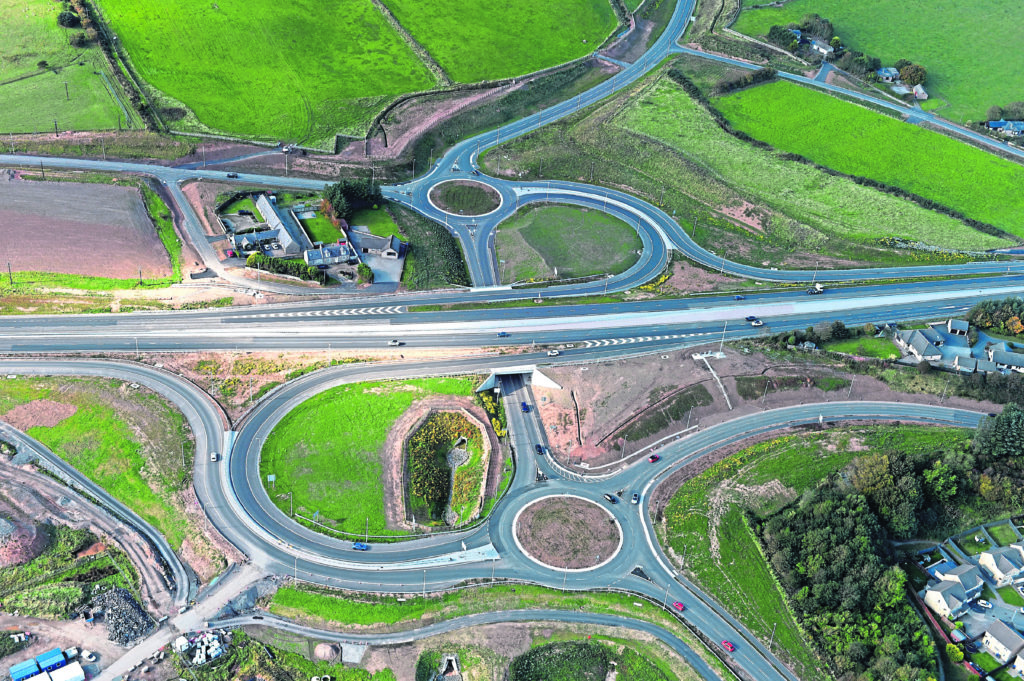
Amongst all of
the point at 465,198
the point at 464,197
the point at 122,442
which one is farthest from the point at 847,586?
the point at 464,197

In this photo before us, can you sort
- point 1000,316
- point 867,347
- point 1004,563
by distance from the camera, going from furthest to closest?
point 1000,316, point 867,347, point 1004,563

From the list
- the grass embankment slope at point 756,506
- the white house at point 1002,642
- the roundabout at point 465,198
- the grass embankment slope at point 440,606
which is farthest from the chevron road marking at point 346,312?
the white house at point 1002,642

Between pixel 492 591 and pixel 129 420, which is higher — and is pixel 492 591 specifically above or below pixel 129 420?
below

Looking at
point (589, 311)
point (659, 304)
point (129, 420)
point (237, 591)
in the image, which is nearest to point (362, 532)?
point (237, 591)

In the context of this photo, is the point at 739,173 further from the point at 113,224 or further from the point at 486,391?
the point at 113,224

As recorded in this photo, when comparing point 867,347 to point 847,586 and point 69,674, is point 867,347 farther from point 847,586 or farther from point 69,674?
point 69,674

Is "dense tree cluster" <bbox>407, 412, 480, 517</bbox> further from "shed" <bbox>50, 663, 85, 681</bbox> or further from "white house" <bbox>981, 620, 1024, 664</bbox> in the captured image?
"white house" <bbox>981, 620, 1024, 664</bbox>
